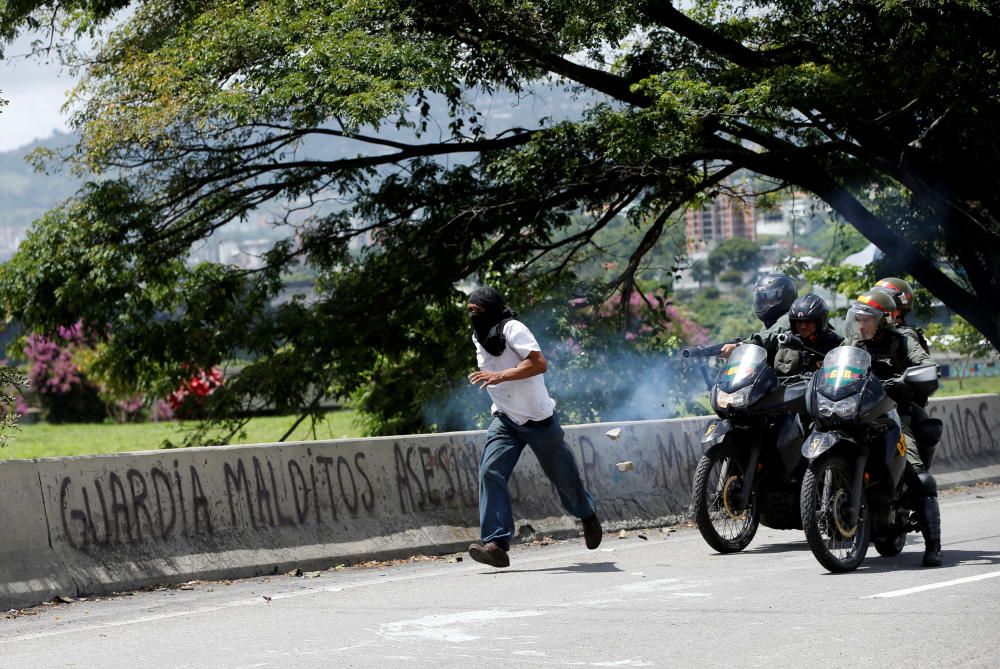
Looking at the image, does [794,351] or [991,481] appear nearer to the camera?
[794,351]

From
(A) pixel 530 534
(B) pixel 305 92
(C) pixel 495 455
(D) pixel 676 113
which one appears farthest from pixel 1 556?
(D) pixel 676 113

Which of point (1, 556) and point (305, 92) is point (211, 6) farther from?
point (1, 556)

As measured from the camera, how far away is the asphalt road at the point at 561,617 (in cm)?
570

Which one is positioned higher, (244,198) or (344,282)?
(244,198)

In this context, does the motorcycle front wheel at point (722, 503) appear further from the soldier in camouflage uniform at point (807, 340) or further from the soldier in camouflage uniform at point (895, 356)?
the soldier in camouflage uniform at point (895, 356)

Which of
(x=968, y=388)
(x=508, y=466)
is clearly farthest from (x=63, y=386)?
(x=508, y=466)

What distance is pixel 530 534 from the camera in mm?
10141

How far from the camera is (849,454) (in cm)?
805

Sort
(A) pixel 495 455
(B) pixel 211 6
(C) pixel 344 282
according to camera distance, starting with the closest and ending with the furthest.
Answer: (A) pixel 495 455
(B) pixel 211 6
(C) pixel 344 282

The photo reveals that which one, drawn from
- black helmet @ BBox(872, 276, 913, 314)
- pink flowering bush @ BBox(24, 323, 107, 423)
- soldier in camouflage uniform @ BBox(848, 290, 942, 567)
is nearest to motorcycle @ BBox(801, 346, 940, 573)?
soldier in camouflage uniform @ BBox(848, 290, 942, 567)

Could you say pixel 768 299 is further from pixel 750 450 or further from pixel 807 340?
pixel 750 450

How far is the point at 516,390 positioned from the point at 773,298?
1.94 metres

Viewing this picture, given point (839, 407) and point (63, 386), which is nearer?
point (839, 407)

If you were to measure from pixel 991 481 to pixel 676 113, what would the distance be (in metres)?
5.40
